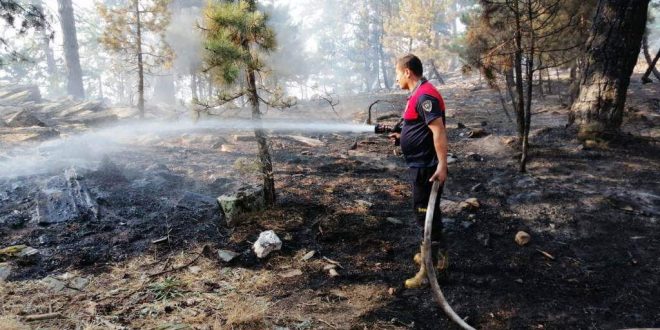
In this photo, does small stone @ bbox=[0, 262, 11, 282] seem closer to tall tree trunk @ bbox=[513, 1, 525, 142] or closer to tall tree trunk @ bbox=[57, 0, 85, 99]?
tall tree trunk @ bbox=[513, 1, 525, 142]

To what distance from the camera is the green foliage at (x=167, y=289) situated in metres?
3.91

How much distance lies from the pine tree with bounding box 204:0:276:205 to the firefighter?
2.55 metres

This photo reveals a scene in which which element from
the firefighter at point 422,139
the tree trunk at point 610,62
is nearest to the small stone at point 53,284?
the firefighter at point 422,139

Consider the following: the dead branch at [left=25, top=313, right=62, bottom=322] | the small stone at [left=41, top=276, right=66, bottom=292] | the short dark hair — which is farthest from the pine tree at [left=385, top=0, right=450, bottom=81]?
the dead branch at [left=25, top=313, right=62, bottom=322]

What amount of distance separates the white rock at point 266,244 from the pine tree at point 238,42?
139 centimetres

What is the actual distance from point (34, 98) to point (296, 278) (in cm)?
2487

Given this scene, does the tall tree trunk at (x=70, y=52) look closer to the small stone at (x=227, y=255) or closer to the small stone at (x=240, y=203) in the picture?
the small stone at (x=240, y=203)

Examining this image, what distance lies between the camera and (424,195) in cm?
407

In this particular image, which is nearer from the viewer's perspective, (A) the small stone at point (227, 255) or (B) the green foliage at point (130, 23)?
(A) the small stone at point (227, 255)

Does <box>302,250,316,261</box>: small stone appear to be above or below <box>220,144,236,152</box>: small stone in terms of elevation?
below

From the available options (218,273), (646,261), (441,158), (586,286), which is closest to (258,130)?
(218,273)

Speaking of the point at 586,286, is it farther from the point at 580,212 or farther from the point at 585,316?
the point at 580,212

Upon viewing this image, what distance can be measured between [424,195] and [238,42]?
362 cm

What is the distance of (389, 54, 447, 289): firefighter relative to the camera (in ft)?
12.0
